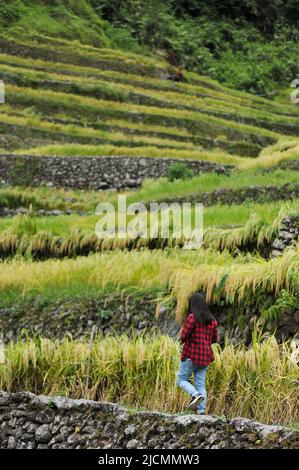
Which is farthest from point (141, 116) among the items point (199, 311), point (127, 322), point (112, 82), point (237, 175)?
point (199, 311)

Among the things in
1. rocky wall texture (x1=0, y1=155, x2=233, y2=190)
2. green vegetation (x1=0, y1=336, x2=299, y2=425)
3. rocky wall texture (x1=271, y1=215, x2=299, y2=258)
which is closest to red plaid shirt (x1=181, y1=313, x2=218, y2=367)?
green vegetation (x1=0, y1=336, x2=299, y2=425)

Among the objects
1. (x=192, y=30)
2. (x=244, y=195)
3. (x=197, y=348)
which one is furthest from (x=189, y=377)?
(x=192, y=30)

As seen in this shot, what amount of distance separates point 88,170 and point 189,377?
67.5ft

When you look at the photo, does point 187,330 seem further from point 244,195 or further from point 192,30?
point 192,30

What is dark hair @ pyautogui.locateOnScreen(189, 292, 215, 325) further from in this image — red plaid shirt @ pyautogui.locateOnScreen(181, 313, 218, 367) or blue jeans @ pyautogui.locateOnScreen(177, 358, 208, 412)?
blue jeans @ pyautogui.locateOnScreen(177, 358, 208, 412)

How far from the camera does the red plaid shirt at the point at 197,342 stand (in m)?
7.01

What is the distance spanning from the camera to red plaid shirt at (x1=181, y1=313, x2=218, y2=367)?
7012 millimetres

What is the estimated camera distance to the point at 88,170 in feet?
89.3

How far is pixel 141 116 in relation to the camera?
37469 millimetres

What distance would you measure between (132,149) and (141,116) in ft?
25.2

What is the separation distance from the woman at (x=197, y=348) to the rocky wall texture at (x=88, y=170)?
20.1 m

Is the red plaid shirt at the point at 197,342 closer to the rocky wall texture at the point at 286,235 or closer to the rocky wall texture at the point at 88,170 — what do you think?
the rocky wall texture at the point at 286,235

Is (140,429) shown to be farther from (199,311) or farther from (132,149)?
(132,149)

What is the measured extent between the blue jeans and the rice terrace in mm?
45
